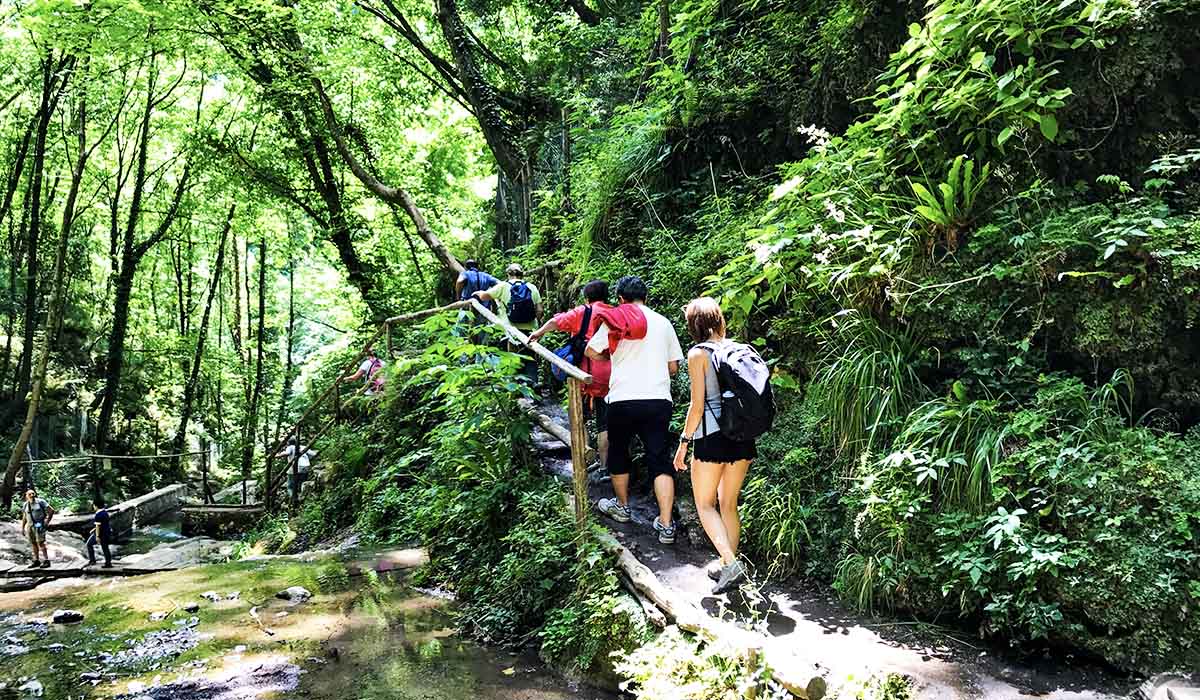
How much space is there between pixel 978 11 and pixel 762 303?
268 centimetres

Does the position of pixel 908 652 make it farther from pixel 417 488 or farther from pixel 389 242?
pixel 389 242

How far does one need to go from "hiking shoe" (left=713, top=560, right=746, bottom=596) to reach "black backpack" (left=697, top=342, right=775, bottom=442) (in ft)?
2.84

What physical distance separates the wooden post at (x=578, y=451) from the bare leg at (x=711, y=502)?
1.04 metres

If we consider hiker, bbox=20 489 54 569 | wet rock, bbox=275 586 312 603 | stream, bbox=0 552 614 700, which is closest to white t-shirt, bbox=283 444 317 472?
hiker, bbox=20 489 54 569

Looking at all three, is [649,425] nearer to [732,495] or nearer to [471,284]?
[732,495]

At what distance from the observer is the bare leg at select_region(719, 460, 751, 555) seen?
476cm

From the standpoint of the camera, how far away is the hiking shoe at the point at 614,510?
6102 mm

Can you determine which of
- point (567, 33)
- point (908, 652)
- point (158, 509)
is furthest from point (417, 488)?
point (158, 509)

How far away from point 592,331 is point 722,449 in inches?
68.9

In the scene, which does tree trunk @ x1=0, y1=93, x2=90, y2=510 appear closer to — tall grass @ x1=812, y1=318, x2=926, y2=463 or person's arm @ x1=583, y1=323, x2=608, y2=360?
person's arm @ x1=583, y1=323, x2=608, y2=360

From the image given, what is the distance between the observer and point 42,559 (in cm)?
1215

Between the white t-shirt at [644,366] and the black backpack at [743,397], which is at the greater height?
the white t-shirt at [644,366]

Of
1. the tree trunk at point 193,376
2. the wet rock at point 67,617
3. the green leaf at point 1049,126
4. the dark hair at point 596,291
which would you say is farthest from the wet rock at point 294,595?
the tree trunk at point 193,376

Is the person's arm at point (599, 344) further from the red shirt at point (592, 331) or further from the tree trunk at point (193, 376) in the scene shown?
the tree trunk at point (193, 376)
